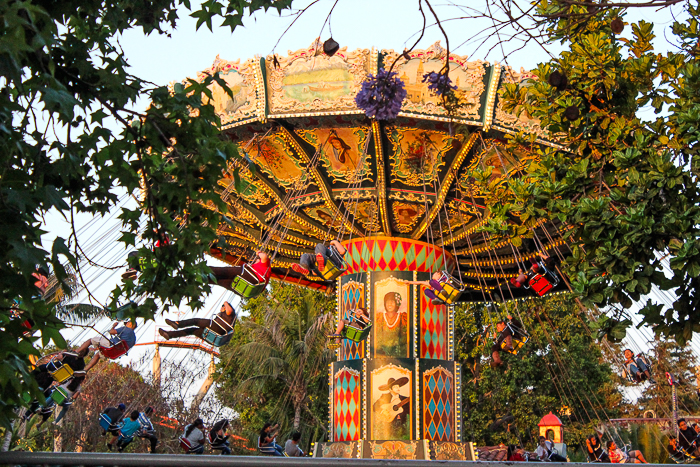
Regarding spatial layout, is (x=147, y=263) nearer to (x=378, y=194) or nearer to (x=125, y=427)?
(x=125, y=427)

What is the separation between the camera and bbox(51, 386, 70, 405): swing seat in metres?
8.89

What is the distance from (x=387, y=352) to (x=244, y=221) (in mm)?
3737

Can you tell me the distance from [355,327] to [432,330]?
1.65m

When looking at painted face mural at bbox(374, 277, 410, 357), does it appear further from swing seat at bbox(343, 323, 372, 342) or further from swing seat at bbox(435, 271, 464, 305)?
swing seat at bbox(435, 271, 464, 305)

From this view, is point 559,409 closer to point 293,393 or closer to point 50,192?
point 293,393

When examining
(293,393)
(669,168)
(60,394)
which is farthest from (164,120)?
(293,393)

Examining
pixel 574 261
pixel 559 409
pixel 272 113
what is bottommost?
pixel 574 261

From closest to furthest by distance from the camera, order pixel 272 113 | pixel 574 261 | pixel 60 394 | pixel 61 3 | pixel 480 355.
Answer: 1. pixel 61 3
2. pixel 574 261
3. pixel 60 394
4. pixel 272 113
5. pixel 480 355

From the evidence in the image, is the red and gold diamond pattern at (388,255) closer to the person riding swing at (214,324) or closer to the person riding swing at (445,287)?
the person riding swing at (445,287)

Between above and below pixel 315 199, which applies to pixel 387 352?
below

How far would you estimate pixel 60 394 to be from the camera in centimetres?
893

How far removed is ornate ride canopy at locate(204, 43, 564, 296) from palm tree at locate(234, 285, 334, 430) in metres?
10.2

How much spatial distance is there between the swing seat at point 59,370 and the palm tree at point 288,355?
44.7ft

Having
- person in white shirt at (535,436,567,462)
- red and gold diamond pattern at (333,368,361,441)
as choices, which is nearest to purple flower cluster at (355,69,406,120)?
red and gold diamond pattern at (333,368,361,441)
